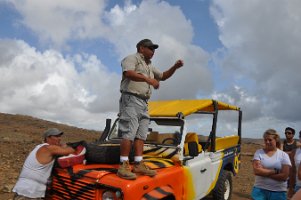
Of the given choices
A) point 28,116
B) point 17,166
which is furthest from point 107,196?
point 28,116

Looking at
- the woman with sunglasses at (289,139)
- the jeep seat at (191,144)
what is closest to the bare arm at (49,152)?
the jeep seat at (191,144)

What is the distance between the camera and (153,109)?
643 cm

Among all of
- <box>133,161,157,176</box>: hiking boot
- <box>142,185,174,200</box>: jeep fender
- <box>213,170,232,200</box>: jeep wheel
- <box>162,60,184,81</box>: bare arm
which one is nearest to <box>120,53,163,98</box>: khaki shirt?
<box>162,60,184,81</box>: bare arm

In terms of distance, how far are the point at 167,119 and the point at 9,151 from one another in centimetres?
762

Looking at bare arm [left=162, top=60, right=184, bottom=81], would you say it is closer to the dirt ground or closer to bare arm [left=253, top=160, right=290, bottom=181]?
bare arm [left=253, top=160, right=290, bottom=181]

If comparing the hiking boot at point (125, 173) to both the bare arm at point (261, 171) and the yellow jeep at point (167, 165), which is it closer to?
the yellow jeep at point (167, 165)

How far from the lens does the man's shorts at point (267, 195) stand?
181 inches

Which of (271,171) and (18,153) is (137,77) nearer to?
(271,171)

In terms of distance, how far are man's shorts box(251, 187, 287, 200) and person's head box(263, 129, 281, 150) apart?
563 mm

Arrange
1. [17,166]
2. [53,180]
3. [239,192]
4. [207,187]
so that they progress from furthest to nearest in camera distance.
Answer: [17,166]
[239,192]
[207,187]
[53,180]

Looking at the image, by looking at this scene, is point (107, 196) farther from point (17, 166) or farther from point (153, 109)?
point (17, 166)

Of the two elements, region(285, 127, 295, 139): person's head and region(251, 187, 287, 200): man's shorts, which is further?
region(285, 127, 295, 139): person's head

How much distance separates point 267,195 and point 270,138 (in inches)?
28.8

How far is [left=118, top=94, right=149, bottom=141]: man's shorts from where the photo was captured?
14.7 feet
